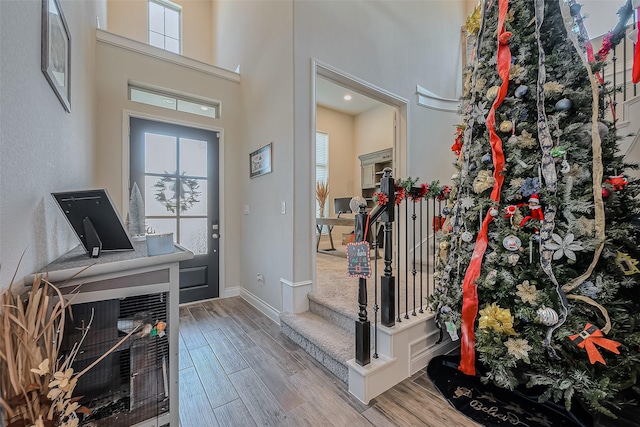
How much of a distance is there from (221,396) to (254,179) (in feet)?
7.27

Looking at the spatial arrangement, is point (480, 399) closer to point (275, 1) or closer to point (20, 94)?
point (20, 94)

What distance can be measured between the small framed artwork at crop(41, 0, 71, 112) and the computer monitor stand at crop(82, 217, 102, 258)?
681 millimetres

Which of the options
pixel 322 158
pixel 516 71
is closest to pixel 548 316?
pixel 516 71

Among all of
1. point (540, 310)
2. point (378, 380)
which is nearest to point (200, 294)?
point (378, 380)

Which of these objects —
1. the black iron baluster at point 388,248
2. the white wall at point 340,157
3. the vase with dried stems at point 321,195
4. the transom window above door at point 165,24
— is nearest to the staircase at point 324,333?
the black iron baluster at point 388,248

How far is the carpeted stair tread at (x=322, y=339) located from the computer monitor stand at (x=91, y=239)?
154 cm

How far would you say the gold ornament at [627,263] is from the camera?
1253 millimetres

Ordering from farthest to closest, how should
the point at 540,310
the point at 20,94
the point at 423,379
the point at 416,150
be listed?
the point at 416,150 < the point at 423,379 < the point at 540,310 < the point at 20,94

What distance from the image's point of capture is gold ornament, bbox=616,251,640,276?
49.3 inches

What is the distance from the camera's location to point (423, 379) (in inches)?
69.7

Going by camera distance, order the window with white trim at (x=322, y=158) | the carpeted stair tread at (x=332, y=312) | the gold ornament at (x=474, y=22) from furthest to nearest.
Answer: the window with white trim at (x=322, y=158) → the carpeted stair tread at (x=332, y=312) → the gold ornament at (x=474, y=22)

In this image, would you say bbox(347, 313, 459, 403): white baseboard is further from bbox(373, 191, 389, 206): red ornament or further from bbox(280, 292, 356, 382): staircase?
bbox(373, 191, 389, 206): red ornament

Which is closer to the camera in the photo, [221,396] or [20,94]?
[20,94]

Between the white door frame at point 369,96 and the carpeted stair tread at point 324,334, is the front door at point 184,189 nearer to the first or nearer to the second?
the carpeted stair tread at point 324,334
